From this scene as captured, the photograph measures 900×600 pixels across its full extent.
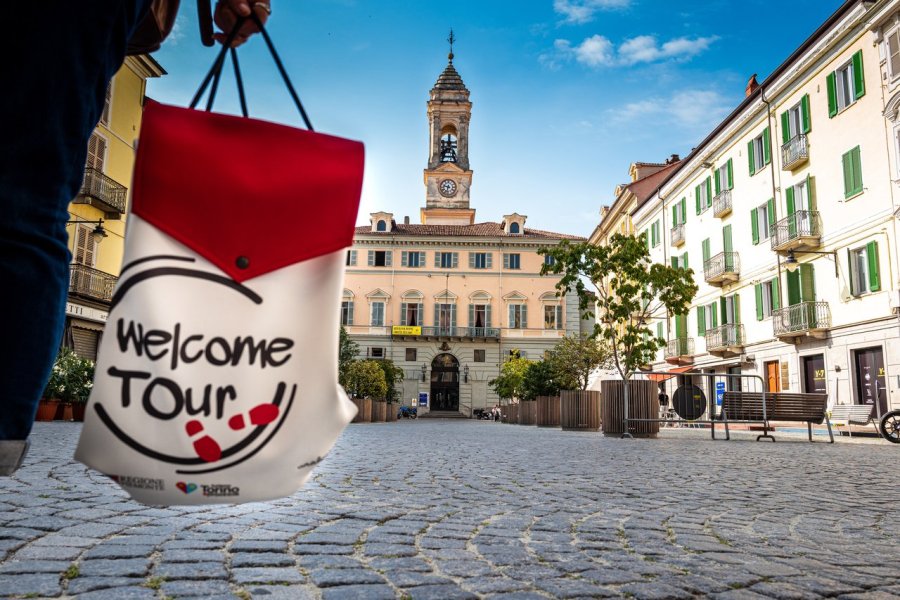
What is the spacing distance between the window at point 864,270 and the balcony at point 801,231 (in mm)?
1827

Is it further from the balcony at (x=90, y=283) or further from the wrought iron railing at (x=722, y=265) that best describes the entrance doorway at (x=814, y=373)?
the balcony at (x=90, y=283)

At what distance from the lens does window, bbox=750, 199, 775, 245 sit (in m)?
25.6

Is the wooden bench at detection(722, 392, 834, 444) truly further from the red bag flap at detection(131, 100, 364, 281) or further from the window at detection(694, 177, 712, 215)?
the window at detection(694, 177, 712, 215)

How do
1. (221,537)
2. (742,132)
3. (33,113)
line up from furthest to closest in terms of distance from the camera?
(742,132)
(221,537)
(33,113)

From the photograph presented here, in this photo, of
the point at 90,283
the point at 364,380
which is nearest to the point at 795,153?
the point at 364,380

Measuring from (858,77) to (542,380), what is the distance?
12.9 meters

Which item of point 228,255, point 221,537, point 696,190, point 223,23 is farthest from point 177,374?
point 696,190

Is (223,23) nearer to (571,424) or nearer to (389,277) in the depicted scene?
(571,424)

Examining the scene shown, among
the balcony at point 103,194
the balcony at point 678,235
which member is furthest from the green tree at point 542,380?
the balcony at point 103,194

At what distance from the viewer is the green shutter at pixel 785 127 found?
2469 centimetres

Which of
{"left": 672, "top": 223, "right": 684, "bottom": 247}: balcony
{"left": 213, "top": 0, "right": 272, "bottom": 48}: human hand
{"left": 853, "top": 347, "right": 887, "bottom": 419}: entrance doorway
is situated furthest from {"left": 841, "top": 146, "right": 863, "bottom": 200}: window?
{"left": 213, "top": 0, "right": 272, "bottom": 48}: human hand

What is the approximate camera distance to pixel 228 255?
1.27 m

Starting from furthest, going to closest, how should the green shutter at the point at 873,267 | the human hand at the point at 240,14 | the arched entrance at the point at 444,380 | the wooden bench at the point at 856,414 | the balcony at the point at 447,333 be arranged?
the arched entrance at the point at 444,380, the balcony at the point at 447,333, the green shutter at the point at 873,267, the wooden bench at the point at 856,414, the human hand at the point at 240,14

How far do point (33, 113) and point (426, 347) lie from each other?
54.8 m
